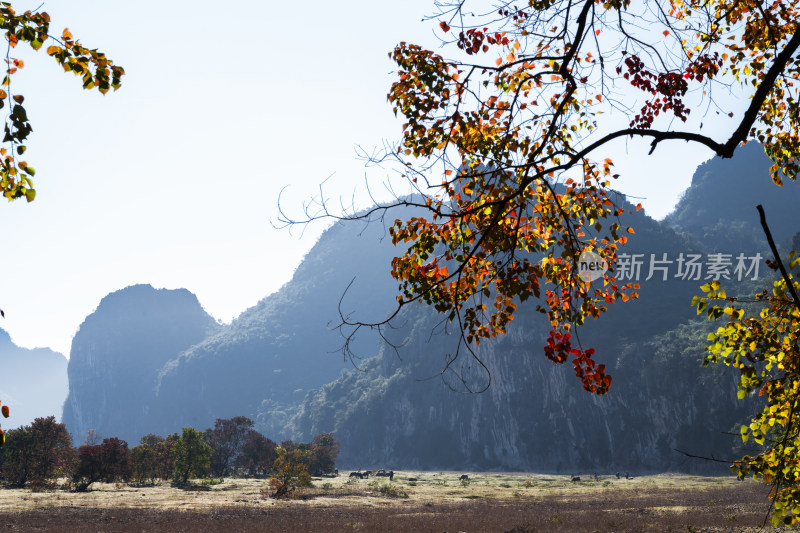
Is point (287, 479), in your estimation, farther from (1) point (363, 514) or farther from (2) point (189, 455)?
(2) point (189, 455)

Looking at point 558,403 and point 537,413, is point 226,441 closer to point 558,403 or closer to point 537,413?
point 537,413

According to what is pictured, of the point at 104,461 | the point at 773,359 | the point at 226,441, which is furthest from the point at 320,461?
the point at 773,359

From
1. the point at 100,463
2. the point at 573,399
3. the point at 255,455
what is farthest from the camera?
the point at 573,399

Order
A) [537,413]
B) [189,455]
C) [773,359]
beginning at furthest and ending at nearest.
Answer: [537,413]
[189,455]
[773,359]

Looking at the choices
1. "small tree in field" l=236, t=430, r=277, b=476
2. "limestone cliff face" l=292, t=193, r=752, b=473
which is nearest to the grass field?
"small tree in field" l=236, t=430, r=277, b=476

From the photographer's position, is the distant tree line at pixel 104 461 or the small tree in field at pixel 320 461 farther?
the small tree in field at pixel 320 461

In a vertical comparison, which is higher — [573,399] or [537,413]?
[573,399]

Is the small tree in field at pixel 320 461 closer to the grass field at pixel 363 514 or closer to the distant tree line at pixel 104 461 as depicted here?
→ the distant tree line at pixel 104 461

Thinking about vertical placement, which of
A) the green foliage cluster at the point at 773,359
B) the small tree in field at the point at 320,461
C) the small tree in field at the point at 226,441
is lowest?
the small tree in field at the point at 320,461

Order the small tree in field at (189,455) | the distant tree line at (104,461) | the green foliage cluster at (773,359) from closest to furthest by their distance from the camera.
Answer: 1. the green foliage cluster at (773,359)
2. the distant tree line at (104,461)
3. the small tree in field at (189,455)

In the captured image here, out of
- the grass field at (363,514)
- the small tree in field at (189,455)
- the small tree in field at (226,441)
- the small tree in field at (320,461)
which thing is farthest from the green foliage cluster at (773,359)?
the small tree in field at (320,461)

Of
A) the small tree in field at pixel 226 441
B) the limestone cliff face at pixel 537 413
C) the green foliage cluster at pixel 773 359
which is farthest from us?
the limestone cliff face at pixel 537 413

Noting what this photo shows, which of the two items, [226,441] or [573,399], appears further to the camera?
[573,399]

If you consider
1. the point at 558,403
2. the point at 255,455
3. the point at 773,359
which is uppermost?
the point at 773,359
